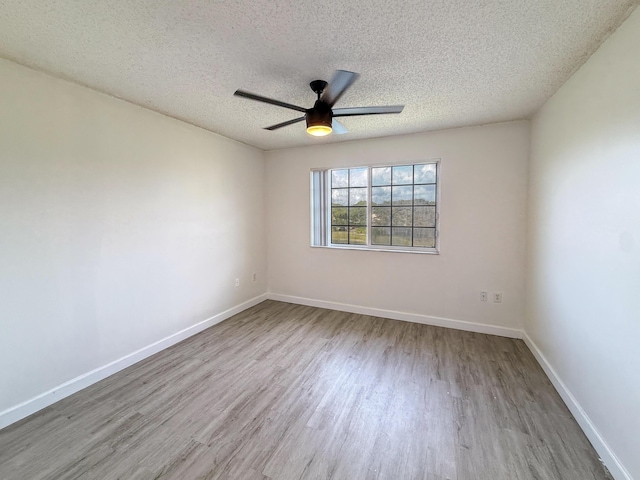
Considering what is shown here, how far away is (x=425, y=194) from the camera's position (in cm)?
340

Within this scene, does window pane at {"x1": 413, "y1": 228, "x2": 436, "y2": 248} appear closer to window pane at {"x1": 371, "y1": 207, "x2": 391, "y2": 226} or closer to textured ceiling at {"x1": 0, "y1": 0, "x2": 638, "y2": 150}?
window pane at {"x1": 371, "y1": 207, "x2": 391, "y2": 226}

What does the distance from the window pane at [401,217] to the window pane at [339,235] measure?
28.7 inches

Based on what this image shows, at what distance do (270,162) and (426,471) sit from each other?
157 inches

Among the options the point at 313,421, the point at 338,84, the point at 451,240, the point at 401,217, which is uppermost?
the point at 338,84

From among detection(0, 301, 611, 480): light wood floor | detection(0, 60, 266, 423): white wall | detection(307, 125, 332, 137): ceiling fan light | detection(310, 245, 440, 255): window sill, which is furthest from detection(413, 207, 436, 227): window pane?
detection(0, 60, 266, 423): white wall

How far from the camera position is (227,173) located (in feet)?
11.6

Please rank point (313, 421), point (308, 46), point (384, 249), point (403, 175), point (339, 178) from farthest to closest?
1. point (339, 178)
2. point (384, 249)
3. point (403, 175)
4. point (313, 421)
5. point (308, 46)

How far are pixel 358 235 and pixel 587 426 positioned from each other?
2.77m

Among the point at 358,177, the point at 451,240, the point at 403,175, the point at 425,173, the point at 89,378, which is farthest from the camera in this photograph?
the point at 358,177

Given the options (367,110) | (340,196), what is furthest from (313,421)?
(340,196)

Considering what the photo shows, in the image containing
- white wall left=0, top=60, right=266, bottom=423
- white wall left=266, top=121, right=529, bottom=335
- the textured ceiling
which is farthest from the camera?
white wall left=266, top=121, right=529, bottom=335

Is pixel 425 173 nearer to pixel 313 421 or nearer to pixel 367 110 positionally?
pixel 367 110

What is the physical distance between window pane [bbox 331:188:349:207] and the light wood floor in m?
2.06

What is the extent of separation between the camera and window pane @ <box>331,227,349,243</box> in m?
3.97
